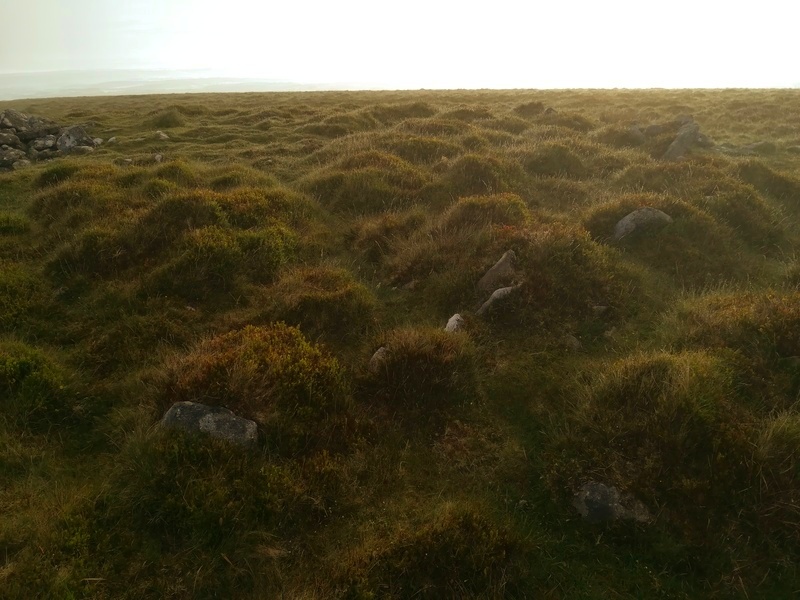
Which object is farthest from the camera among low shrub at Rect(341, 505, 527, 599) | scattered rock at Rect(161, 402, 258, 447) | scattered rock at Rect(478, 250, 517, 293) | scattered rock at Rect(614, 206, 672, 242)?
scattered rock at Rect(614, 206, 672, 242)

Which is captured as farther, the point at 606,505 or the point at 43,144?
the point at 43,144

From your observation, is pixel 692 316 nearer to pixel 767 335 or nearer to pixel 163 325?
pixel 767 335

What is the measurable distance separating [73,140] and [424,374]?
23.5 m

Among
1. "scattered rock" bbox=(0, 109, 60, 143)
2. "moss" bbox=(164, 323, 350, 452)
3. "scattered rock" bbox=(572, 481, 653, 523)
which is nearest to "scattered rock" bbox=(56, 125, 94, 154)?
"scattered rock" bbox=(0, 109, 60, 143)

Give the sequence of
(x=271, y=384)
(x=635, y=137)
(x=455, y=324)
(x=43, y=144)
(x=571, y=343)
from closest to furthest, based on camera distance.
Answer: (x=271, y=384)
(x=571, y=343)
(x=455, y=324)
(x=635, y=137)
(x=43, y=144)

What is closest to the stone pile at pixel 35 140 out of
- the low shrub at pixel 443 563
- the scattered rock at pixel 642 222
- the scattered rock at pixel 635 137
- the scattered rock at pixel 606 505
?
the scattered rock at pixel 642 222

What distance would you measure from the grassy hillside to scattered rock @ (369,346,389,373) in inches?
2.2

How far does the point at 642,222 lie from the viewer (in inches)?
396

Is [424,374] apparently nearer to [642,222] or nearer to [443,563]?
[443,563]

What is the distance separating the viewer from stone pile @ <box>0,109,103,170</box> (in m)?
19.8

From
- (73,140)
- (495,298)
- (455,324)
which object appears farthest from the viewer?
(73,140)

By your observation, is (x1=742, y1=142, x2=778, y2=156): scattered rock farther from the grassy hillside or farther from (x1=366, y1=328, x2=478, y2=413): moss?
(x1=366, y1=328, x2=478, y2=413): moss

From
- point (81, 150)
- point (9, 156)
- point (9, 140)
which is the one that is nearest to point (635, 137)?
point (81, 150)

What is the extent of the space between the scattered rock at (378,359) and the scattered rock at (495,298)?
192 centimetres
